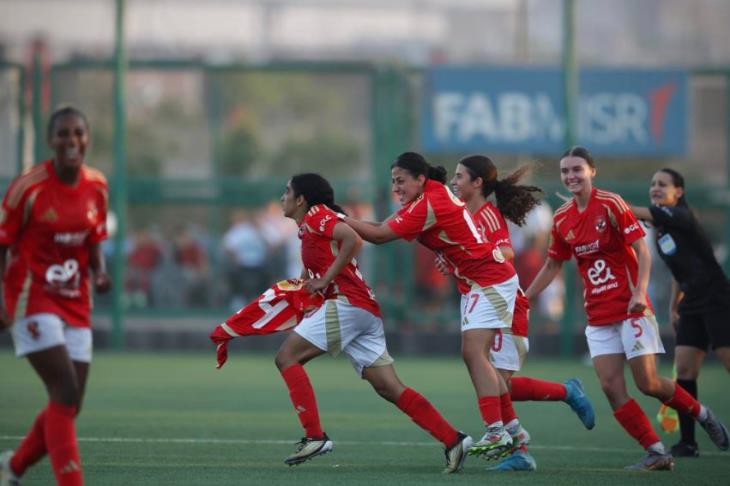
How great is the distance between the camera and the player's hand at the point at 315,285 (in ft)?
29.9

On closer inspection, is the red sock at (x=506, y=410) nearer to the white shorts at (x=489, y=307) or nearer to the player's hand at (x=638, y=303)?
the white shorts at (x=489, y=307)

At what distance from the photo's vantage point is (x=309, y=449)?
9.14 m

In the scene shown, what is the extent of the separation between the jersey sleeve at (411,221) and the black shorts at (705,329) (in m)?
2.93

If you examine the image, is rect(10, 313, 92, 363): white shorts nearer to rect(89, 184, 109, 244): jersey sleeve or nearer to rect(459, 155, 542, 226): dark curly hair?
rect(89, 184, 109, 244): jersey sleeve

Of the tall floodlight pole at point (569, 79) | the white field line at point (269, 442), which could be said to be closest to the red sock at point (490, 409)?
the white field line at point (269, 442)

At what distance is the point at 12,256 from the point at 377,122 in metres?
14.3

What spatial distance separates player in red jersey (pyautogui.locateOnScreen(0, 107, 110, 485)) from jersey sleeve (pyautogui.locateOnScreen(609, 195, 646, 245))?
3.82 meters

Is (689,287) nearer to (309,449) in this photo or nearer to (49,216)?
(309,449)

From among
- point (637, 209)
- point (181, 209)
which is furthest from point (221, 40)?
point (637, 209)

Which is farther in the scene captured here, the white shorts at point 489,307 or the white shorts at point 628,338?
the white shorts at point 628,338

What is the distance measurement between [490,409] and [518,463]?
59 cm

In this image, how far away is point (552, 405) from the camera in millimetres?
14609

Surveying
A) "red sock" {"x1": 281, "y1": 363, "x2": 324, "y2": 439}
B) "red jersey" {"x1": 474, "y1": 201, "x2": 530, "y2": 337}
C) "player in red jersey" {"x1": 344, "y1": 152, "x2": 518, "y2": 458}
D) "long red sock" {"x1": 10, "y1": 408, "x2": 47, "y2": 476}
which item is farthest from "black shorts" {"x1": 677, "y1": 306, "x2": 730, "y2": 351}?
"long red sock" {"x1": 10, "y1": 408, "x2": 47, "y2": 476}

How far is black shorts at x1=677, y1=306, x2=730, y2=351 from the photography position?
10773 millimetres
